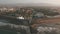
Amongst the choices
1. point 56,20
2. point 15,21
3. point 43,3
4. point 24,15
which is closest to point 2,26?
point 15,21

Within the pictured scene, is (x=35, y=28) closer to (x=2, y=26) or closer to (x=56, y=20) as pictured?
(x=56, y=20)

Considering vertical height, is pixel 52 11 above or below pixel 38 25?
above

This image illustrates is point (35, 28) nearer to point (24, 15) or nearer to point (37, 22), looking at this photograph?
point (37, 22)

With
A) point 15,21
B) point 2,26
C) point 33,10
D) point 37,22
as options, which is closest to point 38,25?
point 37,22

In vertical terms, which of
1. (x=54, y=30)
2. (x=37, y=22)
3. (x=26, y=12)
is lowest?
(x=54, y=30)

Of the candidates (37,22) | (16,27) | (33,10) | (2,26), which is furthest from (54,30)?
(2,26)

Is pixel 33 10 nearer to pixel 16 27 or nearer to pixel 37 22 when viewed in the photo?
pixel 37 22

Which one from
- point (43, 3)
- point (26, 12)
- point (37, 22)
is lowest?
point (37, 22)

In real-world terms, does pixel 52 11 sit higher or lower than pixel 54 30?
higher
